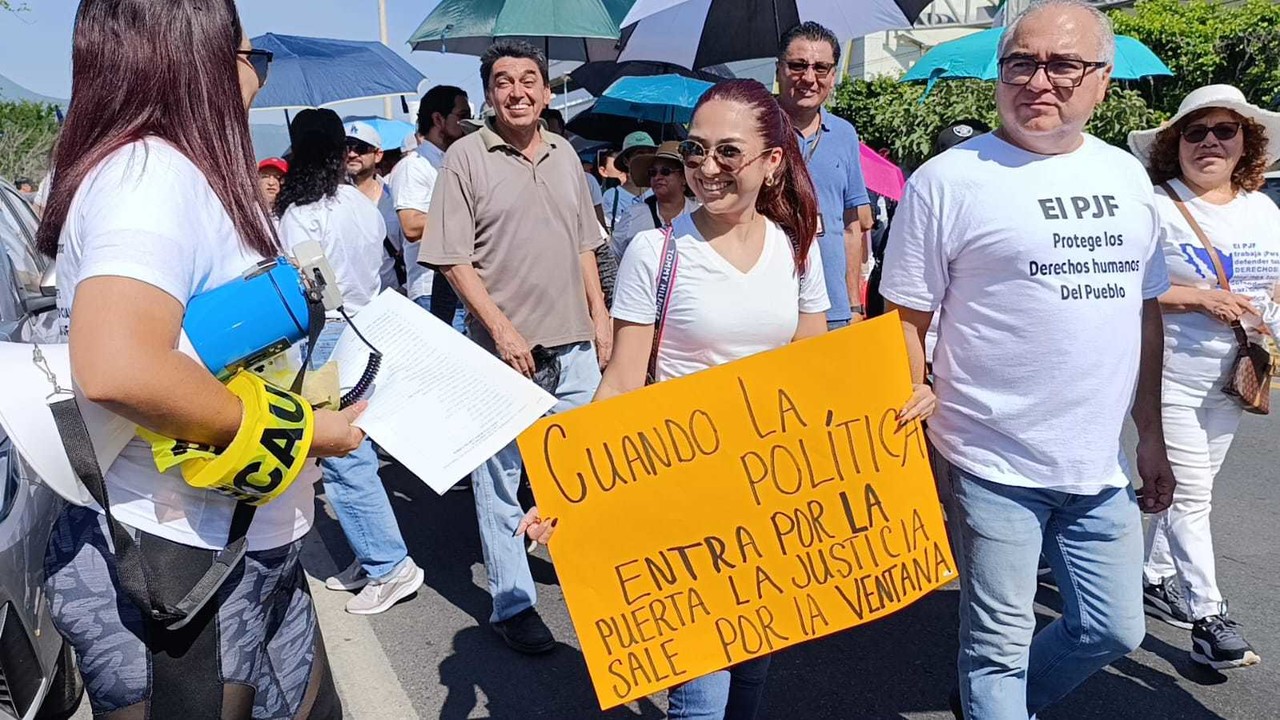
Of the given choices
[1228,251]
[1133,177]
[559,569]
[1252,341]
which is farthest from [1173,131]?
[559,569]

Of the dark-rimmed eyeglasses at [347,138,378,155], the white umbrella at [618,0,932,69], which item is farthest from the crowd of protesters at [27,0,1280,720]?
the white umbrella at [618,0,932,69]

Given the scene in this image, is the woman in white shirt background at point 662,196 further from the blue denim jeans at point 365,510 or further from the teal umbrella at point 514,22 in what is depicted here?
the blue denim jeans at point 365,510

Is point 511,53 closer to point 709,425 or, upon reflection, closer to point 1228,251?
point 709,425

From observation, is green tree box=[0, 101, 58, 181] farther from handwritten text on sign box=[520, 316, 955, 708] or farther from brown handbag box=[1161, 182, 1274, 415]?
brown handbag box=[1161, 182, 1274, 415]

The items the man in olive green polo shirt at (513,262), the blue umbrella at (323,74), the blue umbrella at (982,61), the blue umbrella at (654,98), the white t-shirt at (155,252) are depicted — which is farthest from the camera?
the blue umbrella at (323,74)

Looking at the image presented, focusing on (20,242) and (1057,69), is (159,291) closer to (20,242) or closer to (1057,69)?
(1057,69)

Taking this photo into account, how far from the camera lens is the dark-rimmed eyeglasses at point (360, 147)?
17.5ft

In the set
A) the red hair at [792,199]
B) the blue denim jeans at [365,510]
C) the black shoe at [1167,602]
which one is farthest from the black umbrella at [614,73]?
the red hair at [792,199]

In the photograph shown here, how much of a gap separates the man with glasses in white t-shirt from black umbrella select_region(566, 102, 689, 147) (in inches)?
226

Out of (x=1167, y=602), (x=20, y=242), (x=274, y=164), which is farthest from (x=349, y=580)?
(x=1167, y=602)

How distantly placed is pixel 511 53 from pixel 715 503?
2098 millimetres

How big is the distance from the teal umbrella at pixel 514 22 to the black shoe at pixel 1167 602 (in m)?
4.35

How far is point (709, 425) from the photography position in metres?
2.16

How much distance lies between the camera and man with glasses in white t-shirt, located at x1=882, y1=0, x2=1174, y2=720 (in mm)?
2186
